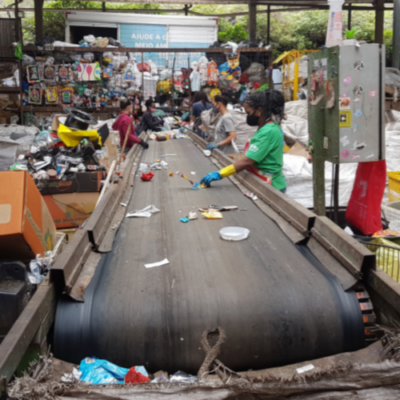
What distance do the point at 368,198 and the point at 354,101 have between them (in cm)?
85

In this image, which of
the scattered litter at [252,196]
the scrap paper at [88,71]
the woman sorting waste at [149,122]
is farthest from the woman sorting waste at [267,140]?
the scrap paper at [88,71]

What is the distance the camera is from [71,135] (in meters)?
5.69

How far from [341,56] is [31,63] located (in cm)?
1024

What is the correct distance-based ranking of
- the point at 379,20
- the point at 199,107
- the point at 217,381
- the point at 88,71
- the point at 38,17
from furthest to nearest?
1. the point at 379,20
2. the point at 38,17
3. the point at 88,71
4. the point at 199,107
5. the point at 217,381

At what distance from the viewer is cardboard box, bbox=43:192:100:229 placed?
527 centimetres

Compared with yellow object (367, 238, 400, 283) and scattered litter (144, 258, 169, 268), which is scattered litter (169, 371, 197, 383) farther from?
yellow object (367, 238, 400, 283)

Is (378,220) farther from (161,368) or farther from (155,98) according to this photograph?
(155,98)

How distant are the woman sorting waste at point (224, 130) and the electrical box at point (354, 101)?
2722 mm

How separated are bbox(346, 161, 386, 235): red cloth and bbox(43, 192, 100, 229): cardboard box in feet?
9.72

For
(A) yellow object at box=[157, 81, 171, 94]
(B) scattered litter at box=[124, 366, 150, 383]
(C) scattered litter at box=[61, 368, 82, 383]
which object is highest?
(A) yellow object at box=[157, 81, 171, 94]

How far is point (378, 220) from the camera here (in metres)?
3.84

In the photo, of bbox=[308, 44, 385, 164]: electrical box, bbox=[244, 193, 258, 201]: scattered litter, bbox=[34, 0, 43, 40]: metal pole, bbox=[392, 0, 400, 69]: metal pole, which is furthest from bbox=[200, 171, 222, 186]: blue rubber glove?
bbox=[34, 0, 43, 40]: metal pole

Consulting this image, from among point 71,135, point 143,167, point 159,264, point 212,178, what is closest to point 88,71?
point 71,135

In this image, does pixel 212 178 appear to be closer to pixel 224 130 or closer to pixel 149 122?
pixel 224 130
